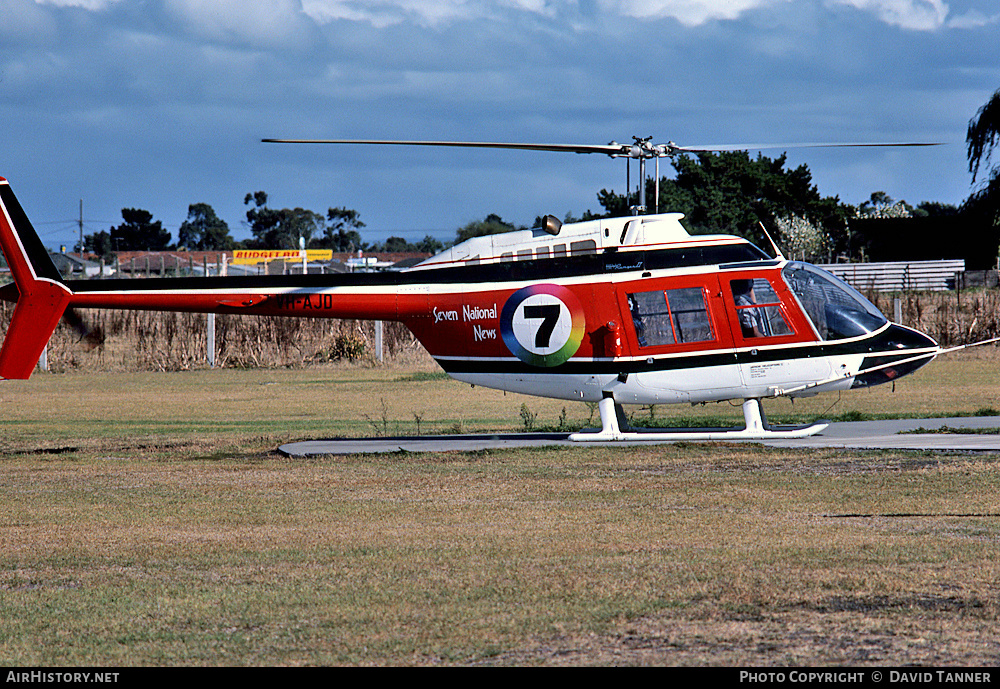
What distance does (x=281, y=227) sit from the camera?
14888 centimetres

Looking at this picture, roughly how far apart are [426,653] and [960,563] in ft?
15.9

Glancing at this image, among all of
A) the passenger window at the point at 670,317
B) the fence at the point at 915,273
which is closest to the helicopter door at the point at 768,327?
the passenger window at the point at 670,317

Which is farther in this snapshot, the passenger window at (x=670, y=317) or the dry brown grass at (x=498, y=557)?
the passenger window at (x=670, y=317)

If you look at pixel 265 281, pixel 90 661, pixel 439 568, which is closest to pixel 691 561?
pixel 439 568

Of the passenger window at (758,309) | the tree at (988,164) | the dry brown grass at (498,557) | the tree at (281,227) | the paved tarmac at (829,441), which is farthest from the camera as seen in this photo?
the tree at (281,227)

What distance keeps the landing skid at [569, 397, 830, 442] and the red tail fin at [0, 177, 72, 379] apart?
28.9ft

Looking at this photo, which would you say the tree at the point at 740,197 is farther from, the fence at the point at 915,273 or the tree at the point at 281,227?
the tree at the point at 281,227

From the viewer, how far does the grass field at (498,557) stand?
7.54 meters

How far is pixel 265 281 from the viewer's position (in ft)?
63.1

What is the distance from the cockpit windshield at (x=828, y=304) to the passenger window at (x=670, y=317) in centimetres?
146

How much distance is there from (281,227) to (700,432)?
442ft

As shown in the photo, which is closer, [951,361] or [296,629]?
[296,629]

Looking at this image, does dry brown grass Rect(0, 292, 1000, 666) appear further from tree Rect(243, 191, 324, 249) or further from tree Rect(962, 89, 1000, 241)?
tree Rect(243, 191, 324, 249)

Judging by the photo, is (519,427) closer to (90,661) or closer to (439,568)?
(439,568)
